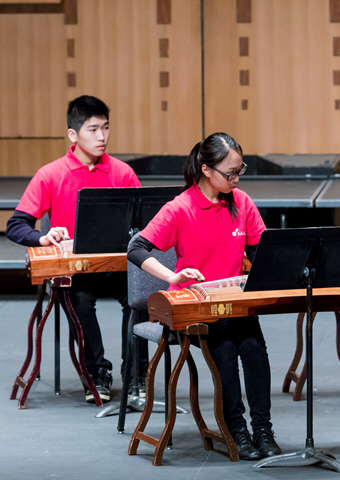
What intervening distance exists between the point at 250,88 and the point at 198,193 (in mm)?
4780

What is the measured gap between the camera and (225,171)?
2.83 metres

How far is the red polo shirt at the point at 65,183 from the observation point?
3633 mm

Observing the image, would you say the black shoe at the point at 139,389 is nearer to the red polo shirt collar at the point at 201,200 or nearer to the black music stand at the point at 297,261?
the red polo shirt collar at the point at 201,200

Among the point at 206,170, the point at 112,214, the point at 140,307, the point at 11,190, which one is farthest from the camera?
the point at 11,190

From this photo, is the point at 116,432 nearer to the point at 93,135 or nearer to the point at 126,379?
the point at 126,379

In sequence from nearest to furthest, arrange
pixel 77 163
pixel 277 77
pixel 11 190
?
pixel 77 163
pixel 11 190
pixel 277 77

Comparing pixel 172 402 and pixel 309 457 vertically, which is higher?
pixel 172 402

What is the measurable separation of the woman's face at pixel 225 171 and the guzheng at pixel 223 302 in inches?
14.5

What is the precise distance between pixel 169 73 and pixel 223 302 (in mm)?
5276

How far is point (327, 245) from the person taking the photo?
251 centimetres

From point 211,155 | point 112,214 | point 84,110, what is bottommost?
point 112,214

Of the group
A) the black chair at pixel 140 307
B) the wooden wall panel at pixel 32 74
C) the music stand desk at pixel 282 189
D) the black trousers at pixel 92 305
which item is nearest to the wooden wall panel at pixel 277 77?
the music stand desk at pixel 282 189

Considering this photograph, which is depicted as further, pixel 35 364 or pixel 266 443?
pixel 35 364

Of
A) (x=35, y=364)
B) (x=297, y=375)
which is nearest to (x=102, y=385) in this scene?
(x=35, y=364)
